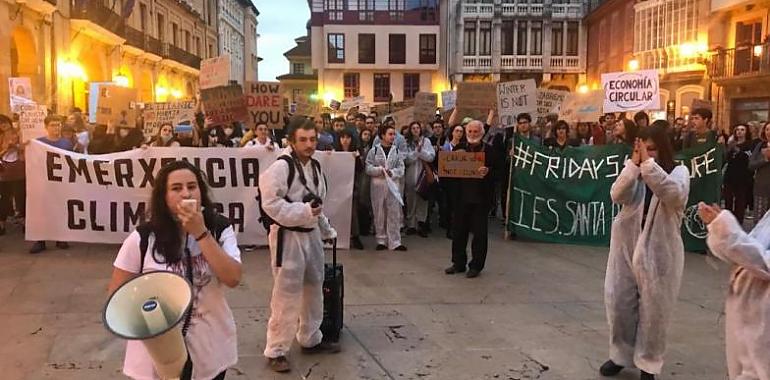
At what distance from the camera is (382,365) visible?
4871 millimetres

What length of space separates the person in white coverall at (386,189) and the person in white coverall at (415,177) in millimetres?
887

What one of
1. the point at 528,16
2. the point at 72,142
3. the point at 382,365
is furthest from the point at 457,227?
the point at 528,16

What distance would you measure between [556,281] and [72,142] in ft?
23.0

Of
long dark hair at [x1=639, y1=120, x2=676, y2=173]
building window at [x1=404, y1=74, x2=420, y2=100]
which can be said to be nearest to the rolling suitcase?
long dark hair at [x1=639, y1=120, x2=676, y2=173]

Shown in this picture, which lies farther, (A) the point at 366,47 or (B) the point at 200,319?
(A) the point at 366,47

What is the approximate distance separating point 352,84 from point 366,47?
2.74m

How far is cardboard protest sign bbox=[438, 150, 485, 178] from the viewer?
753cm

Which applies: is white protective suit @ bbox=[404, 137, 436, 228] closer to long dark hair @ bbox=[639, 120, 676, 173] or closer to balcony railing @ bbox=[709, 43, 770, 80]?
long dark hair @ bbox=[639, 120, 676, 173]

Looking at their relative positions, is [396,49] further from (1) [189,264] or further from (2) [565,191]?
(1) [189,264]

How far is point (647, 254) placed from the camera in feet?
14.1

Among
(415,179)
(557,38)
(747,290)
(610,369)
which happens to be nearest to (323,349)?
(610,369)

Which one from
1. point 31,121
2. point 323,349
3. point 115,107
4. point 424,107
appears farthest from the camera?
point 424,107

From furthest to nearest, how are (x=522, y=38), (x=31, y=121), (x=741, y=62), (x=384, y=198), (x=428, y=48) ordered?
(x=428, y=48) < (x=522, y=38) < (x=741, y=62) < (x=31, y=121) < (x=384, y=198)

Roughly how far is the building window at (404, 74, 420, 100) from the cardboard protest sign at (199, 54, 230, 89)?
1424 inches
